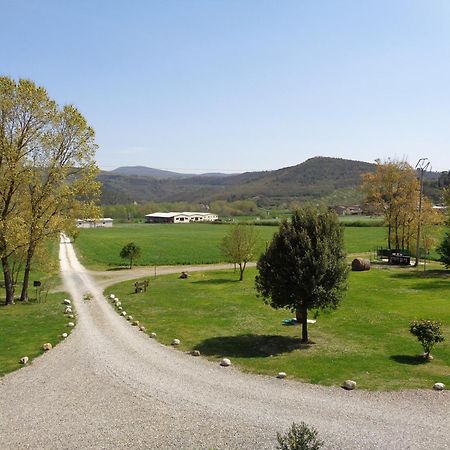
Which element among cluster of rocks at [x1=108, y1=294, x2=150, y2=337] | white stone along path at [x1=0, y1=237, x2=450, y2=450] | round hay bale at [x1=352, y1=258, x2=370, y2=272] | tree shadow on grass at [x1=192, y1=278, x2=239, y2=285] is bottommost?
tree shadow on grass at [x1=192, y1=278, x2=239, y2=285]

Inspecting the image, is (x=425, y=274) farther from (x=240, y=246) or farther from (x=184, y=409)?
(x=184, y=409)

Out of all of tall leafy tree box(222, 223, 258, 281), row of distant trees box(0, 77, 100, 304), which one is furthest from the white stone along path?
tall leafy tree box(222, 223, 258, 281)

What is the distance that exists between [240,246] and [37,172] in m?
23.8

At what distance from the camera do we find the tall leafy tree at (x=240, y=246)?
52.9 metres

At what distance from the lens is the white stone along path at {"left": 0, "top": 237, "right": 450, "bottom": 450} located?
14.8 metres

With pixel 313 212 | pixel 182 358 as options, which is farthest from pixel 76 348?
pixel 313 212

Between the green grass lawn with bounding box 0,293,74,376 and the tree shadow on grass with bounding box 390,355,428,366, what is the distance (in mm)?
18189

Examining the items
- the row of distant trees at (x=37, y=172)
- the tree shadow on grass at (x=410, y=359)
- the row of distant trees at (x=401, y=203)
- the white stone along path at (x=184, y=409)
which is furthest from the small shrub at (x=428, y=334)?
the row of distant trees at (x=401, y=203)

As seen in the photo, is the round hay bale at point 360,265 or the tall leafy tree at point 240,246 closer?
the tall leafy tree at point 240,246

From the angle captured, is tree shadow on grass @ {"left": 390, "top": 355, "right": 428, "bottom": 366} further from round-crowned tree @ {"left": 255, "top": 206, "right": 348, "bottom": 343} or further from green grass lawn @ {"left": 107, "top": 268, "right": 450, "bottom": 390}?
round-crowned tree @ {"left": 255, "top": 206, "right": 348, "bottom": 343}

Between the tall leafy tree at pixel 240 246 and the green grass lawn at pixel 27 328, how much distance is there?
20.3m

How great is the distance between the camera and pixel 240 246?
52906mm

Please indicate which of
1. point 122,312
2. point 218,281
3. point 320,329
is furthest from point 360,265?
point 122,312

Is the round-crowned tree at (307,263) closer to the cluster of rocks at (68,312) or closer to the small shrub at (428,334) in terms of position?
the small shrub at (428,334)
